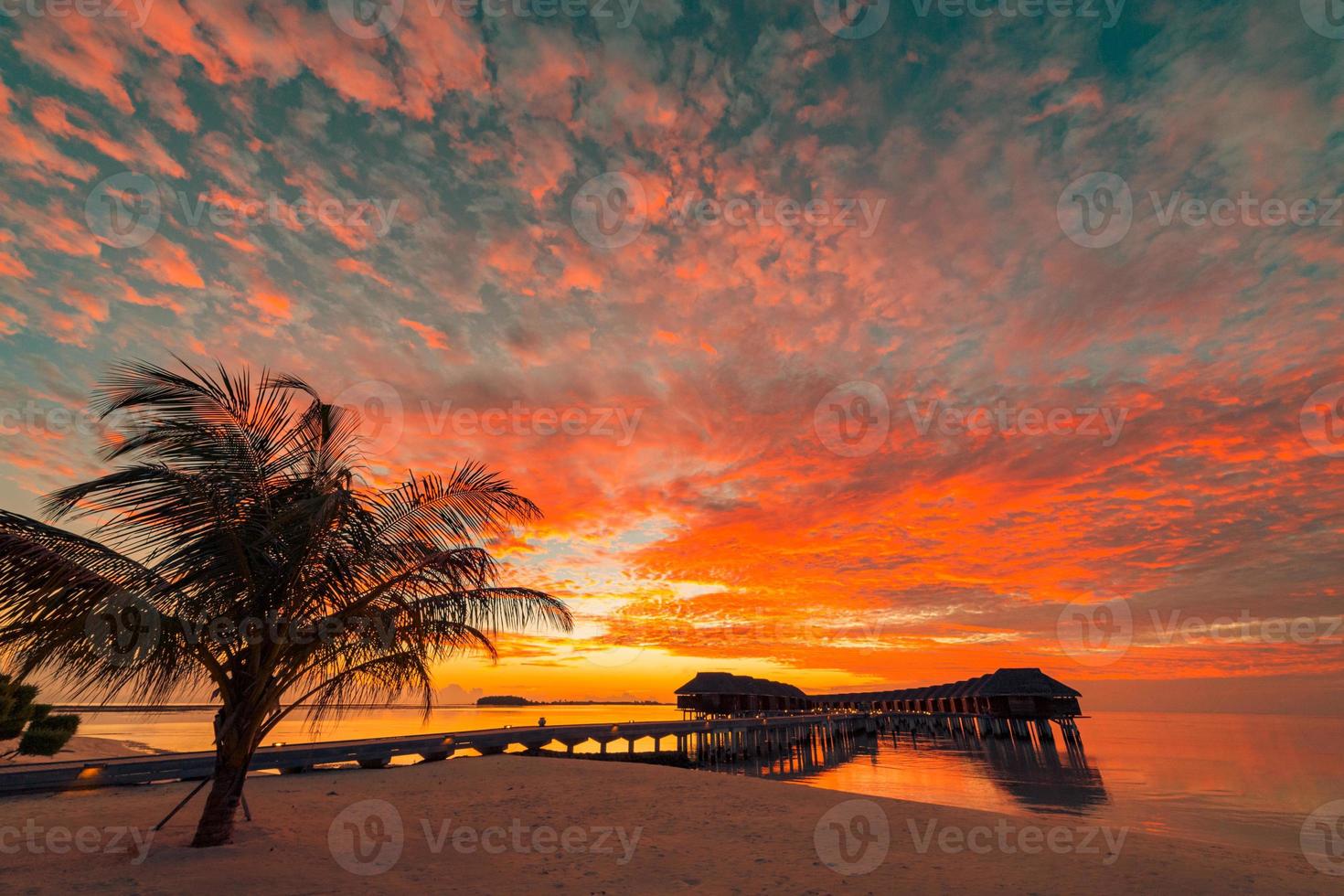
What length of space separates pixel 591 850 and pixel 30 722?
912 inches

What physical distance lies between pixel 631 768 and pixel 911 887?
629 inches

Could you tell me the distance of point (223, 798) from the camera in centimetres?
926

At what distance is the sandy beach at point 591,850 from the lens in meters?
8.52

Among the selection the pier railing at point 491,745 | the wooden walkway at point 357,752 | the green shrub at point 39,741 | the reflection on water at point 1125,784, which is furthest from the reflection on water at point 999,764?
the green shrub at point 39,741

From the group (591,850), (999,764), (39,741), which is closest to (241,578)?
(591,850)

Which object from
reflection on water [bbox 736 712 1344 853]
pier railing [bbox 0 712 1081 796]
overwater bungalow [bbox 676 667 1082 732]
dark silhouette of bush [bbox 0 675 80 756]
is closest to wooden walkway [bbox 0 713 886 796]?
pier railing [bbox 0 712 1081 796]

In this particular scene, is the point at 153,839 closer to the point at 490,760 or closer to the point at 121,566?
the point at 121,566

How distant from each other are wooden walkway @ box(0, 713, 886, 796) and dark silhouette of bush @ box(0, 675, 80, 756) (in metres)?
4.54

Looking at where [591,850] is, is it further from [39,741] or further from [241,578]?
[39,741]

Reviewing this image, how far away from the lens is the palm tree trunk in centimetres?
912

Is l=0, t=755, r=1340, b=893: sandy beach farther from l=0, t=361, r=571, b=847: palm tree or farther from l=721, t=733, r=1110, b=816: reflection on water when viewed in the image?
l=721, t=733, r=1110, b=816: reflection on water

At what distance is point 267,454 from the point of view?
10.2 meters

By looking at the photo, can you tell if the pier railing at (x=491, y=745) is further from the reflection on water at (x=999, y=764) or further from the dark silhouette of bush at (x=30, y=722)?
the dark silhouette of bush at (x=30, y=722)

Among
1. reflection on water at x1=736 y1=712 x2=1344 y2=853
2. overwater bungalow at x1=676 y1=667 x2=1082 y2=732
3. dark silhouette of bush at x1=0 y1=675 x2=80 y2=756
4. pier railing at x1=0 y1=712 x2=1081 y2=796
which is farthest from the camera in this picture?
overwater bungalow at x1=676 y1=667 x2=1082 y2=732
